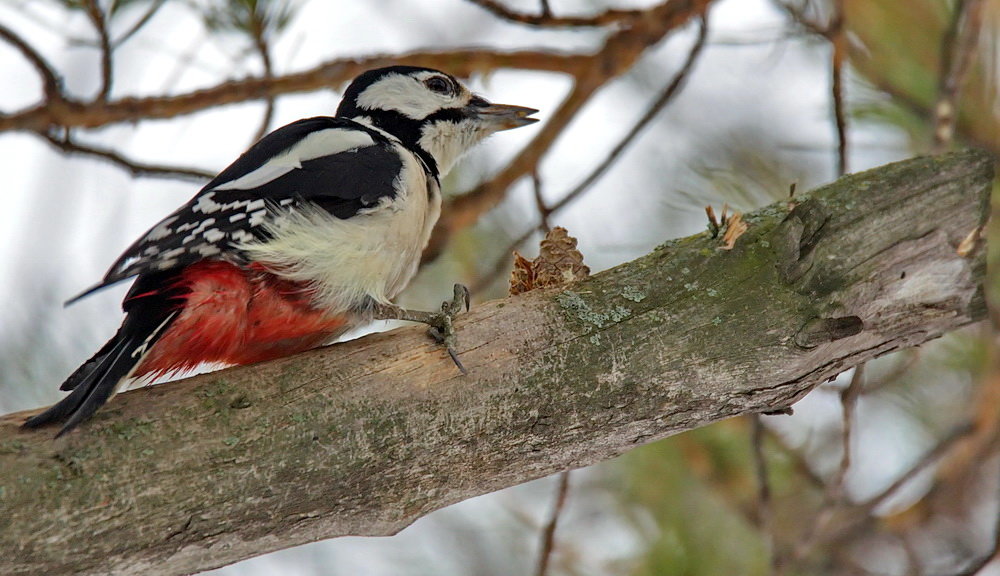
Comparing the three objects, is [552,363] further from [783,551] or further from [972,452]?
[972,452]

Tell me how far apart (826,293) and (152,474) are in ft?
3.73

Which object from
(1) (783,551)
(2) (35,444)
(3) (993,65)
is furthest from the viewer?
(1) (783,551)

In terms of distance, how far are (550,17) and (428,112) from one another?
0.45m

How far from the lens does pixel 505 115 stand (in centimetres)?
254

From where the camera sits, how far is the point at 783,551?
2.48 metres

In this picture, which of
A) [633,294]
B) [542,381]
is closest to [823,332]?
[633,294]

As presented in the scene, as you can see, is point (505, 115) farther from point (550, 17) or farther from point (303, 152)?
point (303, 152)

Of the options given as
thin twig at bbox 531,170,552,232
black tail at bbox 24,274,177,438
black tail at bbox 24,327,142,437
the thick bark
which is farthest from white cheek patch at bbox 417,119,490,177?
black tail at bbox 24,327,142,437

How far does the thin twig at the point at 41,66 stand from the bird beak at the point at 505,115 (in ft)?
3.20

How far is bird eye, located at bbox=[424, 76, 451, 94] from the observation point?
2537 millimetres

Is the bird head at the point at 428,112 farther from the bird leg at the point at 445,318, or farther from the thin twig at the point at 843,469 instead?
the thin twig at the point at 843,469

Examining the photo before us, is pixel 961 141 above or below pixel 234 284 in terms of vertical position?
above

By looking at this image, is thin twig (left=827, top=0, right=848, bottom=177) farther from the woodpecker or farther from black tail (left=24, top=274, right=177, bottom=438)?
black tail (left=24, top=274, right=177, bottom=438)

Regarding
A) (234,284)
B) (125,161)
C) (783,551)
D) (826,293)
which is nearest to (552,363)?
(826,293)
